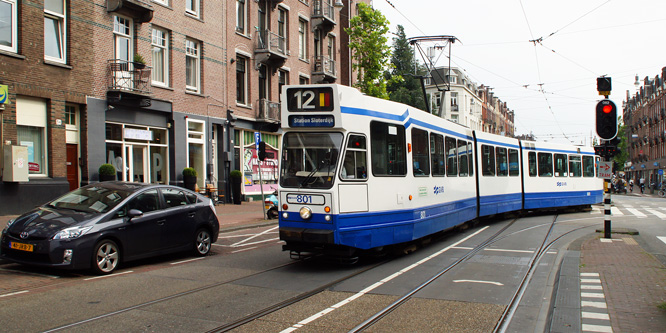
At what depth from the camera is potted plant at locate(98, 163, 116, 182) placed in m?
17.5

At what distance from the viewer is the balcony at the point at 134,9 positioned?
717 inches

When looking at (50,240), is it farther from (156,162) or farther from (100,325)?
(156,162)

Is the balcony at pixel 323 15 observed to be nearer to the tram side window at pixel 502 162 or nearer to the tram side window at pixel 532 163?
the tram side window at pixel 532 163

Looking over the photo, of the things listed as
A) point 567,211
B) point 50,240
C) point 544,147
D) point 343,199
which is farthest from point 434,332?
point 567,211

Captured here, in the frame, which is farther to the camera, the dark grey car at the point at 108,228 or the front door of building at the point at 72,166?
the front door of building at the point at 72,166

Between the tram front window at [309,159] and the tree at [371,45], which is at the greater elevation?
the tree at [371,45]

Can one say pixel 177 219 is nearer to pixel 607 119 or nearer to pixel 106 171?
pixel 106 171

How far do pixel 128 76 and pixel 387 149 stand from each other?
12.9 m

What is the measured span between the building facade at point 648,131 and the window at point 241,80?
50955 mm

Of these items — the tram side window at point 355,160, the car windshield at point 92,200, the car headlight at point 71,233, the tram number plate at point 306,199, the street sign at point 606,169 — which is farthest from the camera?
the street sign at point 606,169

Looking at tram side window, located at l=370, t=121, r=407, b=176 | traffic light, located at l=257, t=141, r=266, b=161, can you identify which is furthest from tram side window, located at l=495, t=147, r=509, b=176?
traffic light, located at l=257, t=141, r=266, b=161

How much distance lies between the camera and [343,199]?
8.45m

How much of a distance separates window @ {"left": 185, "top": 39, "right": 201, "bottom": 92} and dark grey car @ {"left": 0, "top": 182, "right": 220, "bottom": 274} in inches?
512

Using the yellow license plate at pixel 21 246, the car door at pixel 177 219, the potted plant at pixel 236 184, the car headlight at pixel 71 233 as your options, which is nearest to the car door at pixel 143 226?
the car door at pixel 177 219
